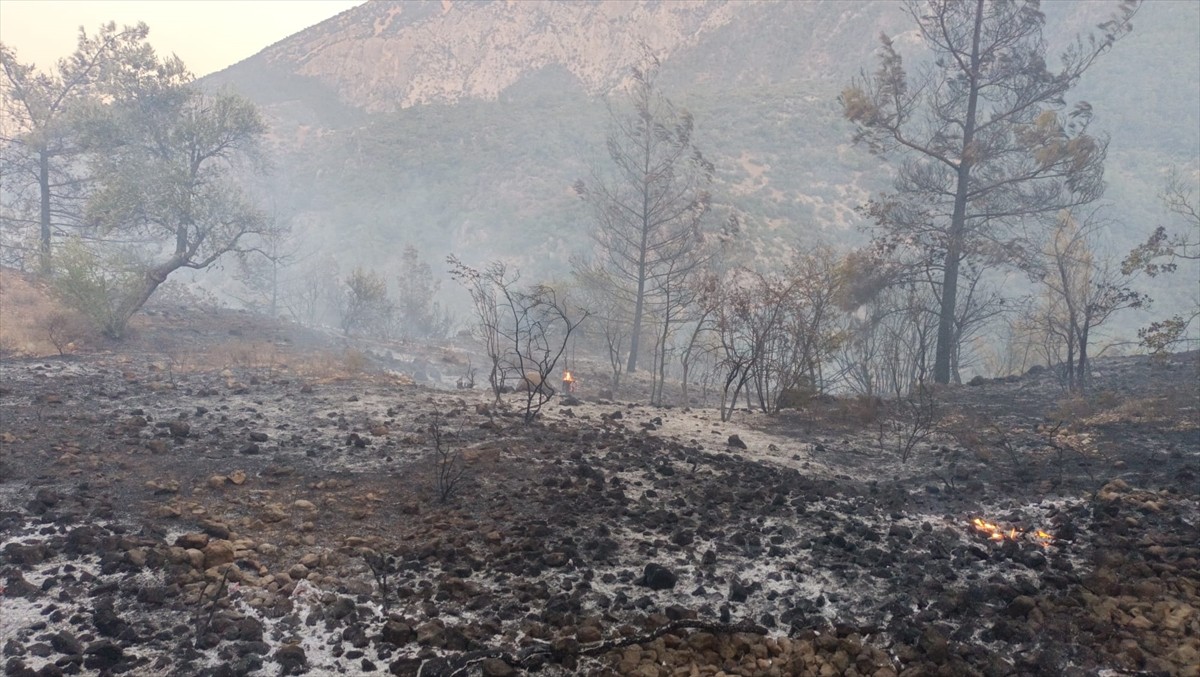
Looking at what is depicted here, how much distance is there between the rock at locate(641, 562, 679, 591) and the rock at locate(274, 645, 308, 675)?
6.63ft

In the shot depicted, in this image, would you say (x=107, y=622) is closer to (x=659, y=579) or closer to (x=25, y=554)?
(x=25, y=554)

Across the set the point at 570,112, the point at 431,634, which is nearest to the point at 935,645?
the point at 431,634

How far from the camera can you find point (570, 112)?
256ft

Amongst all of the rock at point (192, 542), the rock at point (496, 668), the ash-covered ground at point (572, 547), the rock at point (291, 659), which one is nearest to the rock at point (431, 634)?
the ash-covered ground at point (572, 547)

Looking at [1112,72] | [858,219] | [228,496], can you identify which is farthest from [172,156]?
[1112,72]

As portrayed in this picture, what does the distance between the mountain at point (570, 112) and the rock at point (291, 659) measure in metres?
36.8

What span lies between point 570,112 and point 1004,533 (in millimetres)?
77132

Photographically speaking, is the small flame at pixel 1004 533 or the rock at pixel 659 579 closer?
the rock at pixel 659 579

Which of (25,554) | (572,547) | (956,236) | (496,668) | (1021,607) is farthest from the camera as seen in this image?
(956,236)

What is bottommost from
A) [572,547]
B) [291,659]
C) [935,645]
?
[291,659]

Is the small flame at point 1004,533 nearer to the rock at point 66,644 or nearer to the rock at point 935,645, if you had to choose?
the rock at point 935,645

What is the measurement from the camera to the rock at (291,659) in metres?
3.72

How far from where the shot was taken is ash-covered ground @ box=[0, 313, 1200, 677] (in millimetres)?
3828

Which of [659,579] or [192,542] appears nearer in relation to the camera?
[659,579]
